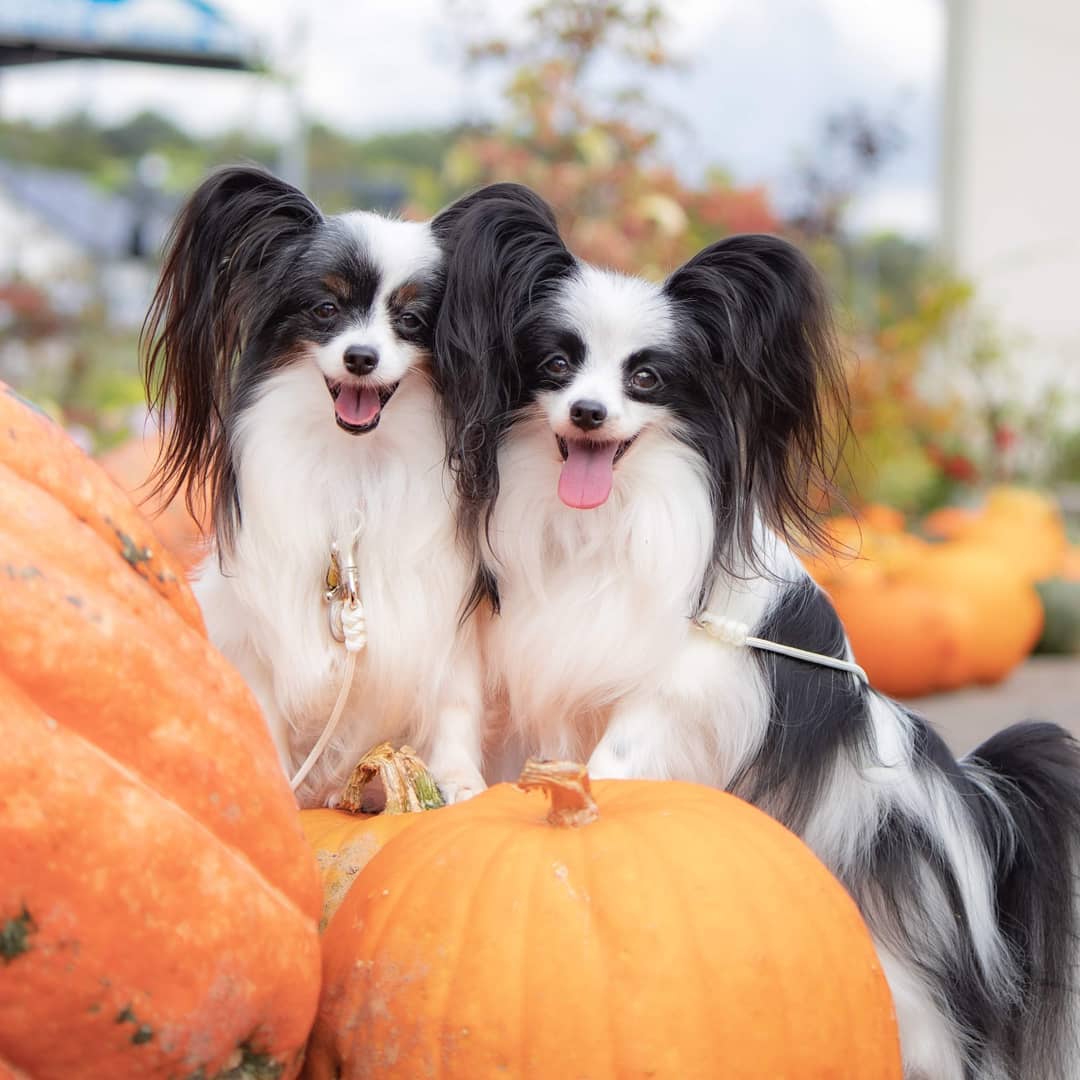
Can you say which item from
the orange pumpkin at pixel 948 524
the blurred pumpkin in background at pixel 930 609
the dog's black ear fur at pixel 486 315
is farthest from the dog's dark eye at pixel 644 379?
the orange pumpkin at pixel 948 524

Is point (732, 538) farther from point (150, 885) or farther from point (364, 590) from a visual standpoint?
point (150, 885)

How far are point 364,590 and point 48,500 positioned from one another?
2.34ft

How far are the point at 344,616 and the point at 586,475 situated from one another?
44cm

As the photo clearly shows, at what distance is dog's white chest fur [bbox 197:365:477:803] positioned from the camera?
6.91ft

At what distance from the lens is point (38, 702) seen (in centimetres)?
133

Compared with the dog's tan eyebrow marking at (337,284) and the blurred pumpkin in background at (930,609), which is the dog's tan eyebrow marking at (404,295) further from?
the blurred pumpkin in background at (930,609)

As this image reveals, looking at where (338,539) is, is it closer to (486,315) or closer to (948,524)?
(486,315)

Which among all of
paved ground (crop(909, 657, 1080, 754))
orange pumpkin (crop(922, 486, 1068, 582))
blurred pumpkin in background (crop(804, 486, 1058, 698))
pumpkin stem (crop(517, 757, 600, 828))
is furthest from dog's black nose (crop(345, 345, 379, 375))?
orange pumpkin (crop(922, 486, 1068, 582))

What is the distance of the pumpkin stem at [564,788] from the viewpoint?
1.62 m

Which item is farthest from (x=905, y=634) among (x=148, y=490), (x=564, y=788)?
(x=564, y=788)

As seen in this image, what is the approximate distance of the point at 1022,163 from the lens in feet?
32.2

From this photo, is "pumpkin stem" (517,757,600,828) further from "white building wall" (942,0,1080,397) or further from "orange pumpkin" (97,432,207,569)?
"white building wall" (942,0,1080,397)

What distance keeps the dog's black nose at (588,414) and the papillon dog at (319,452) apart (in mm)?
246

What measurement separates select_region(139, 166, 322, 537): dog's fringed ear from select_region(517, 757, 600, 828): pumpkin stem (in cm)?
82
